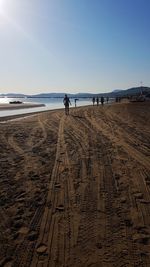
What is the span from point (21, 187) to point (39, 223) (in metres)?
2.05

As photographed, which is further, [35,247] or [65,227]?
[65,227]

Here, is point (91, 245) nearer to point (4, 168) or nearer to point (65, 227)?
point (65, 227)

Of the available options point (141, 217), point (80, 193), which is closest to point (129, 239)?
point (141, 217)

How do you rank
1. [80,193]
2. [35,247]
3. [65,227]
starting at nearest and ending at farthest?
[35,247] < [65,227] < [80,193]

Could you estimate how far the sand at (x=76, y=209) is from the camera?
423cm

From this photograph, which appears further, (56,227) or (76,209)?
(76,209)

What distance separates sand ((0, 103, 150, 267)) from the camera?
4.23m

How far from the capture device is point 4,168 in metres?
8.95

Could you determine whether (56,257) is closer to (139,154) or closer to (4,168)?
(4,168)

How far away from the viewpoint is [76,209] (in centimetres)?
568

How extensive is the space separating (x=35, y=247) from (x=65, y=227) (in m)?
0.71

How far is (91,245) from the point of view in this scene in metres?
4.42

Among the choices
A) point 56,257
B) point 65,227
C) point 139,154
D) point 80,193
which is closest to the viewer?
point 56,257

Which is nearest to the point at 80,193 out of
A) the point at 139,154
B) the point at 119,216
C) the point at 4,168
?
the point at 119,216
